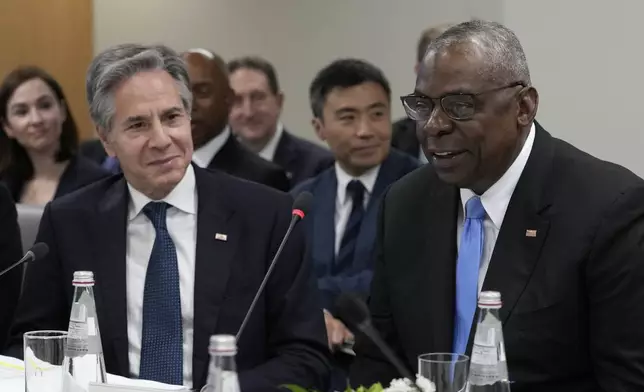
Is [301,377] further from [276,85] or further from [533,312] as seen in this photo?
[276,85]

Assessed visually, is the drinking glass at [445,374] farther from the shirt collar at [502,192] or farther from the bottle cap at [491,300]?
the shirt collar at [502,192]

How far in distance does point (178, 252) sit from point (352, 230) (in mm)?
→ 1290

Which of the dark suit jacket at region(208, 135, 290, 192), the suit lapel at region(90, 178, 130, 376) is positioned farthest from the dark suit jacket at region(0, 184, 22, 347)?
the dark suit jacket at region(208, 135, 290, 192)

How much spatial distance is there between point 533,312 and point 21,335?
1.27m

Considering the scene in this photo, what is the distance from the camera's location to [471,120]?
2.03 meters

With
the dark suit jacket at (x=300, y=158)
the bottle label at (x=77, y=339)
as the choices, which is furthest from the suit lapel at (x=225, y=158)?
the bottle label at (x=77, y=339)

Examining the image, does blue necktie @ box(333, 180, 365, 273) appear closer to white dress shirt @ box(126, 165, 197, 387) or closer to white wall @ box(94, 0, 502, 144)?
white dress shirt @ box(126, 165, 197, 387)

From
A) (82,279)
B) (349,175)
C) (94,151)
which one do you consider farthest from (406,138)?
(82,279)

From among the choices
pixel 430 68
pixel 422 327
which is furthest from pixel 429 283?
pixel 430 68

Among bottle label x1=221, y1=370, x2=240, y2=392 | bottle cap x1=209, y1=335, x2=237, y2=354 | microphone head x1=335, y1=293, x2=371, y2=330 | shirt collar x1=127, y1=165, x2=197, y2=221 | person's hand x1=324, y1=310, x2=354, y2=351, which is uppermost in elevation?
shirt collar x1=127, y1=165, x2=197, y2=221

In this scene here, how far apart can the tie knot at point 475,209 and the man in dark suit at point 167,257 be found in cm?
49

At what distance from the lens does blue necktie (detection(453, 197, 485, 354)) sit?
7.07ft

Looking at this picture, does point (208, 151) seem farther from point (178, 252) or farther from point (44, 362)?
point (44, 362)

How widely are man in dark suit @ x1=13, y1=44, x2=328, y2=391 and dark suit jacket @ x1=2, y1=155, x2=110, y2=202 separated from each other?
6.00 ft
